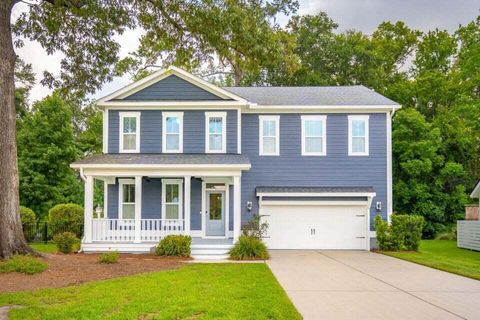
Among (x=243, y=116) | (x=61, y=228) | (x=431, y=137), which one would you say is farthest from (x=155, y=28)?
(x=431, y=137)

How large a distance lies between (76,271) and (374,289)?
23.6 ft

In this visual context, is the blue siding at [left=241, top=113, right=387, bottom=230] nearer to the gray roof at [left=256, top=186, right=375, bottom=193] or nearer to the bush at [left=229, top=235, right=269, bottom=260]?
the gray roof at [left=256, top=186, right=375, bottom=193]

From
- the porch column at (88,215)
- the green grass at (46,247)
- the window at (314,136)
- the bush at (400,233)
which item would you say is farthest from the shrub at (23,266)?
the bush at (400,233)

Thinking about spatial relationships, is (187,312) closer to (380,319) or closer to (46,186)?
(380,319)

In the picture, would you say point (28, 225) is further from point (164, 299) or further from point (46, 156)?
point (164, 299)

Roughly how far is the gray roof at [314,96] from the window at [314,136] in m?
0.66

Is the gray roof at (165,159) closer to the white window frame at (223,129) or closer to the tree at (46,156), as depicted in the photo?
the white window frame at (223,129)

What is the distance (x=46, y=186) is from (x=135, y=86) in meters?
11.7

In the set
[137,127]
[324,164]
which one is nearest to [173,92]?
[137,127]

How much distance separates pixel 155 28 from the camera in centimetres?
1565

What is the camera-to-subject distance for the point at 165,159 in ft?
62.5

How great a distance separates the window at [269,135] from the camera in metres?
20.8

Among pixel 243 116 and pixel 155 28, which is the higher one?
pixel 155 28

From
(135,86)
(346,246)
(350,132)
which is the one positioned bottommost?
(346,246)
